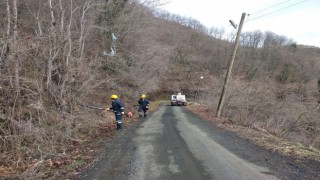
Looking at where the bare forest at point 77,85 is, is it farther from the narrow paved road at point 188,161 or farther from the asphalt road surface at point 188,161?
the narrow paved road at point 188,161

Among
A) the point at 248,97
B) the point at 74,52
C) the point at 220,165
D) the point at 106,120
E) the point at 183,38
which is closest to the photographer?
the point at 220,165

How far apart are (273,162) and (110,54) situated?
20.3m

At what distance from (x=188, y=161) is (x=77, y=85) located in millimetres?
7948

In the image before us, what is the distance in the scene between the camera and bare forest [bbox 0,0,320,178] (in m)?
9.16

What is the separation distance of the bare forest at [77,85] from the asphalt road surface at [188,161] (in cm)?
113

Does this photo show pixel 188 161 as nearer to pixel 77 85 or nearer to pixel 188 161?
pixel 188 161

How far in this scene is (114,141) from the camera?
38.2 feet

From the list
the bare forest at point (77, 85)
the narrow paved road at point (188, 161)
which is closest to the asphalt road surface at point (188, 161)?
the narrow paved road at point (188, 161)

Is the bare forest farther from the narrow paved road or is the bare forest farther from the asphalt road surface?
the narrow paved road

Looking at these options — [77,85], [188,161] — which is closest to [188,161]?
[188,161]

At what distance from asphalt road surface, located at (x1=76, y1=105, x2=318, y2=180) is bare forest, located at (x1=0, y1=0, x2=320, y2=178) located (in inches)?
44.6

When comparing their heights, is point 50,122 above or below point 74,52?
below

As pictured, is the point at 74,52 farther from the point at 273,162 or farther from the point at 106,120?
the point at 273,162

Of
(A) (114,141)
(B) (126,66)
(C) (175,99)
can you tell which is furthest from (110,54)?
(C) (175,99)
